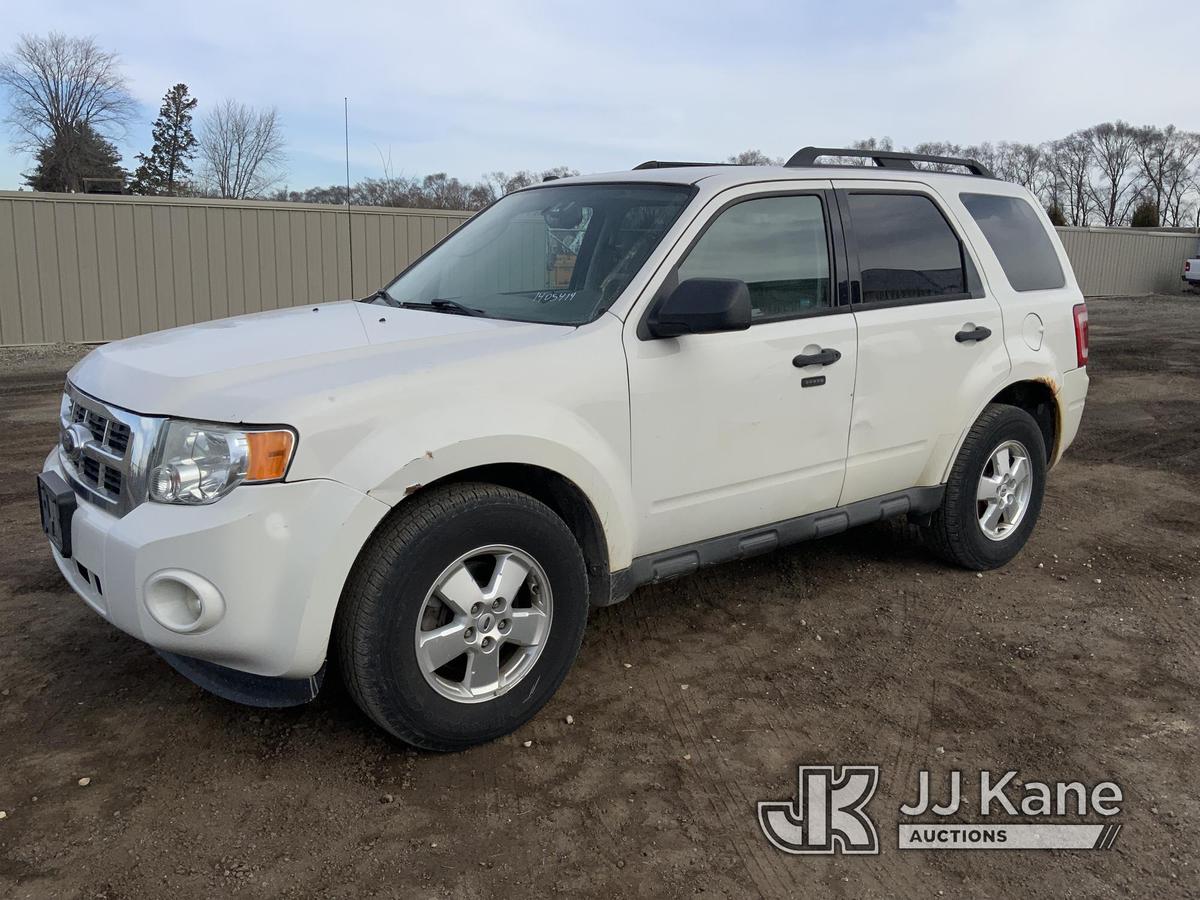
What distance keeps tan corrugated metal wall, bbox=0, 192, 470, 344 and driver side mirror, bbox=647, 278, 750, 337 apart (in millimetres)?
13466

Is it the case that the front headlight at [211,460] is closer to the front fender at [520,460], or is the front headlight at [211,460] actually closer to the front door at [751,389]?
the front fender at [520,460]

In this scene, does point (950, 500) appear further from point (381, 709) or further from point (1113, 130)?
point (1113, 130)

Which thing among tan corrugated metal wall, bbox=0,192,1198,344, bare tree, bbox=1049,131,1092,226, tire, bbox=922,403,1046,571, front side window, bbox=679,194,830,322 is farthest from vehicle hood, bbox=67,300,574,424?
bare tree, bbox=1049,131,1092,226

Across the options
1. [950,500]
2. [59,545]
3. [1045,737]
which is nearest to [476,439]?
[59,545]

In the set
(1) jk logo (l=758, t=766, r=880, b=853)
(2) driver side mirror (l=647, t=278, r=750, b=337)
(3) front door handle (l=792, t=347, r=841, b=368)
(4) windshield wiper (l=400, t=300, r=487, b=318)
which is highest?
(2) driver side mirror (l=647, t=278, r=750, b=337)

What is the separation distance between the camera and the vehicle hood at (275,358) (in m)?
2.89

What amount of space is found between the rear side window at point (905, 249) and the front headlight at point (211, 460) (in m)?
2.63

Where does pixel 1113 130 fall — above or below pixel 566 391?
above

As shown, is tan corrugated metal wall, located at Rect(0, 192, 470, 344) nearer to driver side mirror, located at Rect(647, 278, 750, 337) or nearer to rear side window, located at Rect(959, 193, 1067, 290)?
rear side window, located at Rect(959, 193, 1067, 290)

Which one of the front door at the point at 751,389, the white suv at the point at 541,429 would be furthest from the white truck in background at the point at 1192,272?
the front door at the point at 751,389

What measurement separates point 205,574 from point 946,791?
91.8 inches

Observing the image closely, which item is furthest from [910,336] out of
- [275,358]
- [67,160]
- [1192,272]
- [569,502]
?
[67,160]

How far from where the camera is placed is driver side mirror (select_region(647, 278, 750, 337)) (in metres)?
3.39

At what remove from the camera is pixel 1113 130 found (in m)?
92.8
